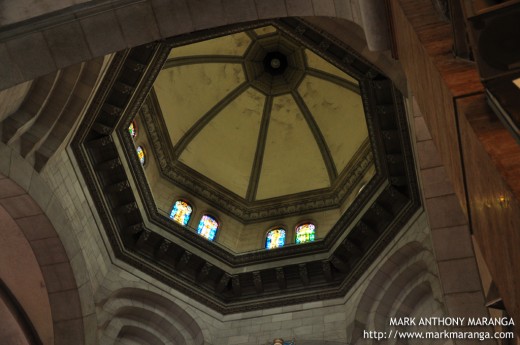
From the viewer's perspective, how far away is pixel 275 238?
18016 millimetres

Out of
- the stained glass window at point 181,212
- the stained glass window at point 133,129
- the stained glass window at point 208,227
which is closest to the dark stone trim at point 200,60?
the stained glass window at point 133,129

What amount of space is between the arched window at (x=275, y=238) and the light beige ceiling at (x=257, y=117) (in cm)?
205

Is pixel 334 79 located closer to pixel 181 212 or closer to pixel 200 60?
pixel 200 60

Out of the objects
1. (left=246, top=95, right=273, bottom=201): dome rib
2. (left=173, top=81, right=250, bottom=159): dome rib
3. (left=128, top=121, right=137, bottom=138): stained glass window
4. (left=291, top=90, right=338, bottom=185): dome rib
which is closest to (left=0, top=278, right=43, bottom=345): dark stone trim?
(left=128, top=121, right=137, bottom=138): stained glass window

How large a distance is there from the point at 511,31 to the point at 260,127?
19.6 metres

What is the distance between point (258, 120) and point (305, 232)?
6.25 meters

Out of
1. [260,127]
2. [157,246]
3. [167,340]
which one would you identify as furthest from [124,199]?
[260,127]


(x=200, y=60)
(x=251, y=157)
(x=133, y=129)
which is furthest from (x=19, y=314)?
(x=200, y=60)

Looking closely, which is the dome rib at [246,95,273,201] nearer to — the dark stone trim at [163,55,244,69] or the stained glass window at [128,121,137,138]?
the dark stone trim at [163,55,244,69]

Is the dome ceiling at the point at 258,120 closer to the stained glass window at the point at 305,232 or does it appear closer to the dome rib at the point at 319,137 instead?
the dome rib at the point at 319,137

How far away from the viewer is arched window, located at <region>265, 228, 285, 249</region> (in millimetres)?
17688

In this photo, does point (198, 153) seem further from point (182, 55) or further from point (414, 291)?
point (414, 291)

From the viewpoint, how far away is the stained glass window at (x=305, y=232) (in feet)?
57.5

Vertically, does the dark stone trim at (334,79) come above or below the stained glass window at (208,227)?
above
